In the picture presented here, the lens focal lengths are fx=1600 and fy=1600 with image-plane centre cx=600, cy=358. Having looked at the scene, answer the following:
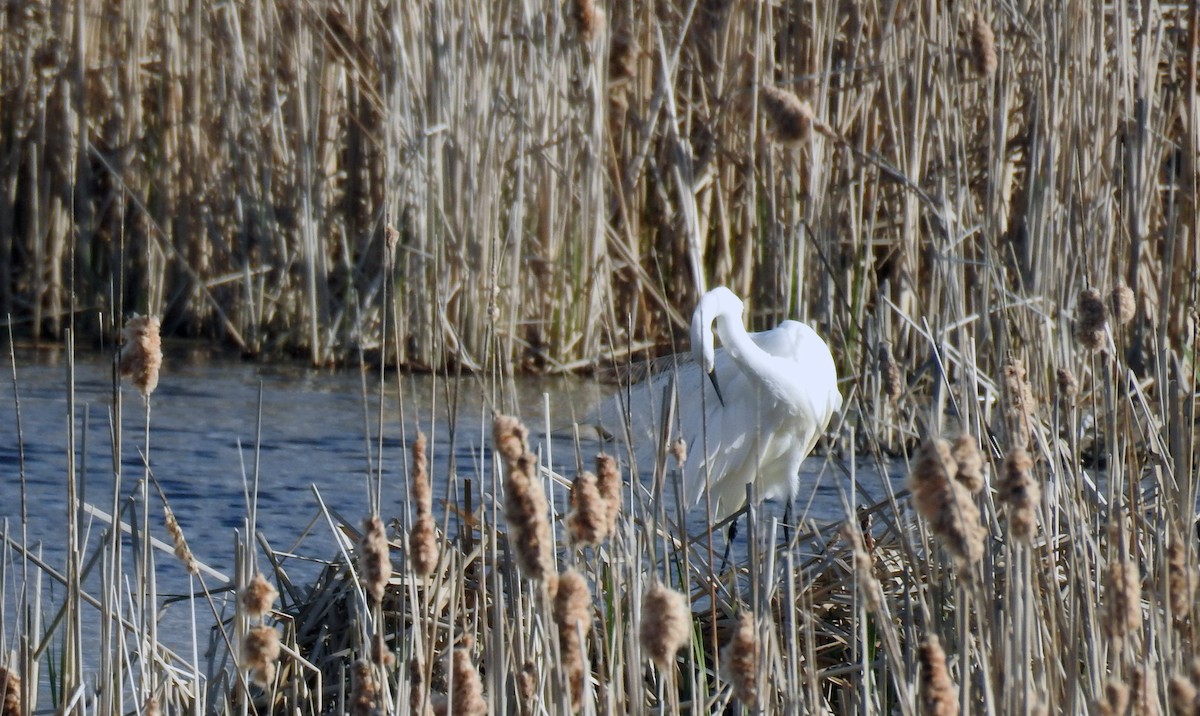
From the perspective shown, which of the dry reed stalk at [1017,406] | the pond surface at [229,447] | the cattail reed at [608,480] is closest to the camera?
the cattail reed at [608,480]

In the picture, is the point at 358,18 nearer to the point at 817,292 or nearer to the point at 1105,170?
the point at 817,292

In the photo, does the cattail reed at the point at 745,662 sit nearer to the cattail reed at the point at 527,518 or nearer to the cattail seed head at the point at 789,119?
the cattail reed at the point at 527,518

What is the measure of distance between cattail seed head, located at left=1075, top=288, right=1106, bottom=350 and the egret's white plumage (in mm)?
2034

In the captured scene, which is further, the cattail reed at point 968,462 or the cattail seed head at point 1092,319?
the cattail seed head at point 1092,319

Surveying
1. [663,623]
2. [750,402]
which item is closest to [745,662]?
[663,623]

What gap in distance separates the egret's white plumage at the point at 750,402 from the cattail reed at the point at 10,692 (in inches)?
87.0

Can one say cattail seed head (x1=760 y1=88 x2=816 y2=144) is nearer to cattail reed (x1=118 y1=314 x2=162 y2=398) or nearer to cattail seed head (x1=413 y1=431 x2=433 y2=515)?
cattail seed head (x1=413 y1=431 x2=433 y2=515)

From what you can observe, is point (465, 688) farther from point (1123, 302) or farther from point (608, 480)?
point (1123, 302)

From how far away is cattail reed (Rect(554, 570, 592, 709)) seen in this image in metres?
1.08

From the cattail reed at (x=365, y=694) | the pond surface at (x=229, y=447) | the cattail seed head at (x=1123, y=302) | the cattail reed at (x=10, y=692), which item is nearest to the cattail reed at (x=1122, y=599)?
the cattail reed at (x=365, y=694)

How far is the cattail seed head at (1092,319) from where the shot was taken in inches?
59.7

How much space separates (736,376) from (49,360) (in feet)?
8.21

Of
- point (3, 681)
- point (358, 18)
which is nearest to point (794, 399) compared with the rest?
point (358, 18)

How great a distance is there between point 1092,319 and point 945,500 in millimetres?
582
